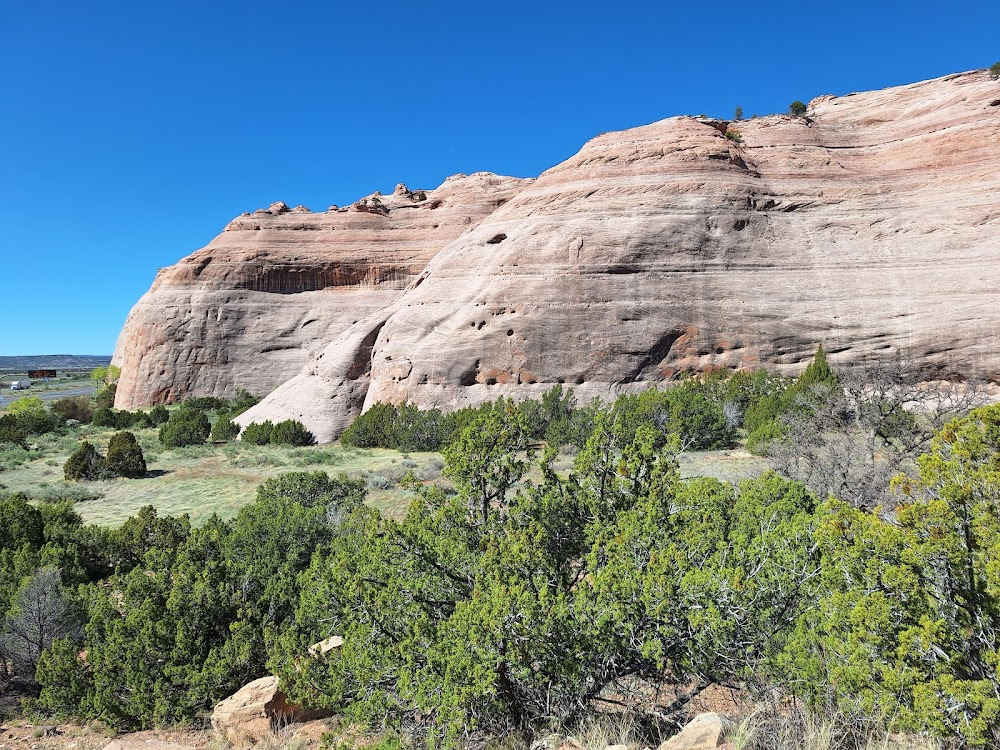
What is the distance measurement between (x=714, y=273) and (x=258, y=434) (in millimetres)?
19005

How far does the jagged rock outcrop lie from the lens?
34281 millimetres

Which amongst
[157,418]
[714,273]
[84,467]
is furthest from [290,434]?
[714,273]

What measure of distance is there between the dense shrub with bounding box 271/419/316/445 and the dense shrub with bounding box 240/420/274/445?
0.26m

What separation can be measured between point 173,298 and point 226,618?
3384cm

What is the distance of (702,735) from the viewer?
369cm

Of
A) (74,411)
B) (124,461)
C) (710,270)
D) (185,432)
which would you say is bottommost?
(124,461)

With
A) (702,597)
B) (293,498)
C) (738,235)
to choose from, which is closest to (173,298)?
(293,498)

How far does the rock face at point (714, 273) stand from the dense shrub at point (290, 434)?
2.44ft

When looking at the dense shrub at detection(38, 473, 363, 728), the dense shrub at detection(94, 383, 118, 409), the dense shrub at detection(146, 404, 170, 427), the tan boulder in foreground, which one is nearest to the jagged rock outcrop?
the dense shrub at detection(94, 383, 118, 409)

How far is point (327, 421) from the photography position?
2388cm

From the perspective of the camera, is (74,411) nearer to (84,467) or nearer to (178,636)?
(84,467)

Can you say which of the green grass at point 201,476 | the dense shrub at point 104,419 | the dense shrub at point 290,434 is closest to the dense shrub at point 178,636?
the green grass at point 201,476

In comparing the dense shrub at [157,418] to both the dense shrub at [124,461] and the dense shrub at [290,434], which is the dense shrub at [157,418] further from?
the dense shrub at [124,461]

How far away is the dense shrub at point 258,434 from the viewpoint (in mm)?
22234
